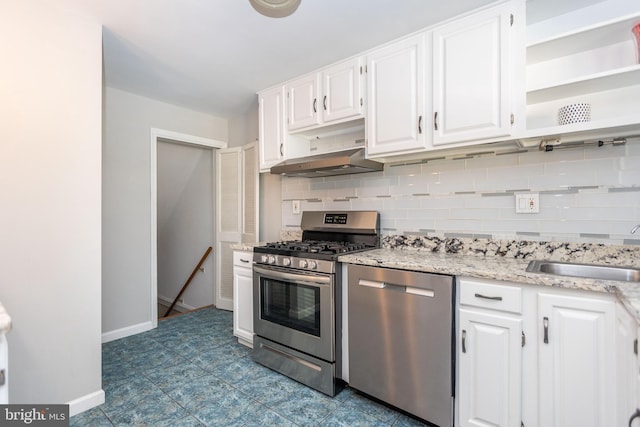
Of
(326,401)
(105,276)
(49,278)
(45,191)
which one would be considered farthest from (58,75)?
(326,401)

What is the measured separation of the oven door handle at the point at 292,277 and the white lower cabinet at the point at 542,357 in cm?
85

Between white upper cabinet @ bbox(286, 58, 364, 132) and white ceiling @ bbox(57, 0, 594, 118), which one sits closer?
white ceiling @ bbox(57, 0, 594, 118)

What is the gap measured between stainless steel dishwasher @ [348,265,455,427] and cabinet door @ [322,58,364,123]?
1219mm

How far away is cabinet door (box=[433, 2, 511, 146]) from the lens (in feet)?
5.69

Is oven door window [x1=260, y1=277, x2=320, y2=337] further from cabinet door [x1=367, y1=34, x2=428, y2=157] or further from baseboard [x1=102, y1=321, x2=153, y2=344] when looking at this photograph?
baseboard [x1=102, y1=321, x2=153, y2=344]

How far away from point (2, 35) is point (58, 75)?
0.27 meters

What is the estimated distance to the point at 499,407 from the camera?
1.51 meters

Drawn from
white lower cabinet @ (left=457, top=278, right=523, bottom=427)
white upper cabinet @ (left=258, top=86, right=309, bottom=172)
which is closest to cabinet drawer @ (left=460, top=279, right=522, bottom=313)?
white lower cabinet @ (left=457, top=278, right=523, bottom=427)

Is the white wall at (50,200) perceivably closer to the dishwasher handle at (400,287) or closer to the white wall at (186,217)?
the dishwasher handle at (400,287)

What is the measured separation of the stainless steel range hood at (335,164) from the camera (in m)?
2.28

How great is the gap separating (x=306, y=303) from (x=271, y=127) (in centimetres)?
167

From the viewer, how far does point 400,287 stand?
5.87 ft

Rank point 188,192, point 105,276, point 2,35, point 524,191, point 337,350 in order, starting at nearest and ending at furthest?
point 2,35 → point 524,191 → point 337,350 → point 105,276 → point 188,192

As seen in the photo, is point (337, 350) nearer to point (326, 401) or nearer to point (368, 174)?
point (326, 401)
